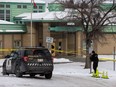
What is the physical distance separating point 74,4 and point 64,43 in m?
25.4

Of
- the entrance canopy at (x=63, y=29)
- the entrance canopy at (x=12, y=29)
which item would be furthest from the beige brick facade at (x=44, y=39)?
the entrance canopy at (x=63, y=29)

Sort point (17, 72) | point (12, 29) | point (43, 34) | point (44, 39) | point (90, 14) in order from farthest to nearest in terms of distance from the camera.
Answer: point (43, 34) < point (44, 39) < point (12, 29) < point (90, 14) < point (17, 72)

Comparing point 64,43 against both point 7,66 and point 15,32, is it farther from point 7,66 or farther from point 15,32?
point 7,66

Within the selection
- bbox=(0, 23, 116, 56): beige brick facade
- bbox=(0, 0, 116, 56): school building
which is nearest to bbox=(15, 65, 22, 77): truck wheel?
bbox=(0, 0, 116, 56): school building

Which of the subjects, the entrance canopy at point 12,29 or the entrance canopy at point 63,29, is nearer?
the entrance canopy at point 63,29

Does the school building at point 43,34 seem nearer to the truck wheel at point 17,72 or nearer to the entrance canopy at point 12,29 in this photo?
the entrance canopy at point 12,29

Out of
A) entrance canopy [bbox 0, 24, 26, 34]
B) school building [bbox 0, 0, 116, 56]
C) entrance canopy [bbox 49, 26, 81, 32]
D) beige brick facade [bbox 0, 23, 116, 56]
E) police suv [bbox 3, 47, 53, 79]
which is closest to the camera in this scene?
police suv [bbox 3, 47, 53, 79]

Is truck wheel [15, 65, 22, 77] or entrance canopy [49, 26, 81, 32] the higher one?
entrance canopy [49, 26, 81, 32]

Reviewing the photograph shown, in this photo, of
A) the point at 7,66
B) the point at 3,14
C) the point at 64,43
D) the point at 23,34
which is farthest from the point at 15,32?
the point at 7,66

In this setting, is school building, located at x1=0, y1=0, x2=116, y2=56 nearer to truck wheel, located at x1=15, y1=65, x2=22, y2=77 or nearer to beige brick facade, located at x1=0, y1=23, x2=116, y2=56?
beige brick facade, located at x1=0, y1=23, x2=116, y2=56

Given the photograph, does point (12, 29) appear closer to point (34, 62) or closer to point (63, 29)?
point (63, 29)

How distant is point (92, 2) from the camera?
116ft

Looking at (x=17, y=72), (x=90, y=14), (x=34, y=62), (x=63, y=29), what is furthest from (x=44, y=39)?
(x=34, y=62)

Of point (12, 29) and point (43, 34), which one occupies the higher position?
point (12, 29)
